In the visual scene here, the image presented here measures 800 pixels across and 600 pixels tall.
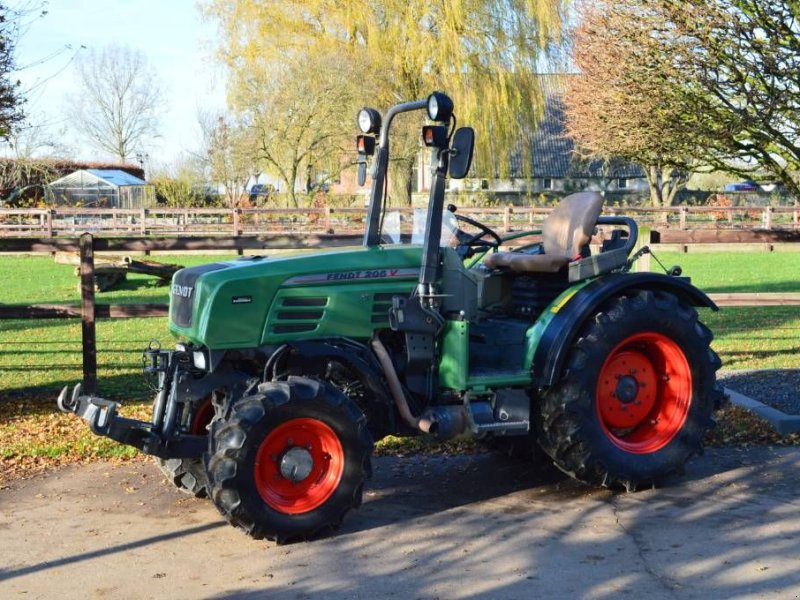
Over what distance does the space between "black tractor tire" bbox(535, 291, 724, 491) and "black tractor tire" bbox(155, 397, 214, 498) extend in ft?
6.23

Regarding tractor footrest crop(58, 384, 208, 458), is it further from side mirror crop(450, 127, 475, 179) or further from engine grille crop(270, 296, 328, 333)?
side mirror crop(450, 127, 475, 179)

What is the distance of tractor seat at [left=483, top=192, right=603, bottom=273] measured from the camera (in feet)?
19.3

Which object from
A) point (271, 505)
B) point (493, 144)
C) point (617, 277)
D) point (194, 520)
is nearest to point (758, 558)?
point (617, 277)

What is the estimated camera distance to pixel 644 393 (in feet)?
19.7

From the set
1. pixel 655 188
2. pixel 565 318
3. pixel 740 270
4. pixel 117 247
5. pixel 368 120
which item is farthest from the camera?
pixel 655 188

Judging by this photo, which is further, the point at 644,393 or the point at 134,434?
the point at 644,393

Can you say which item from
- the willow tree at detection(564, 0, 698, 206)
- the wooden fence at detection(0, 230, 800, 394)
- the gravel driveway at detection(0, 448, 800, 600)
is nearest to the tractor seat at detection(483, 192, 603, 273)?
the gravel driveway at detection(0, 448, 800, 600)

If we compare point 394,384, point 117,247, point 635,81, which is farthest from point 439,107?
point 117,247

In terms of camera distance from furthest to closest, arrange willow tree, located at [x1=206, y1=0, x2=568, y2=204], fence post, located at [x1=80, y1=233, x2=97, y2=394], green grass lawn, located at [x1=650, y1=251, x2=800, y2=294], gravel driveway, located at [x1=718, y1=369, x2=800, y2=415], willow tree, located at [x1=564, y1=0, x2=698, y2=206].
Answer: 1. willow tree, located at [x1=206, y1=0, x2=568, y2=204]
2. green grass lawn, located at [x1=650, y1=251, x2=800, y2=294]
3. fence post, located at [x1=80, y1=233, x2=97, y2=394]
4. willow tree, located at [x1=564, y1=0, x2=698, y2=206]
5. gravel driveway, located at [x1=718, y1=369, x2=800, y2=415]

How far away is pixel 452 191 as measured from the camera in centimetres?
4116

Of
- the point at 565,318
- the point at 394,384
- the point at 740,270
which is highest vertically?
the point at 565,318

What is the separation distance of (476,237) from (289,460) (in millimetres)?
1867

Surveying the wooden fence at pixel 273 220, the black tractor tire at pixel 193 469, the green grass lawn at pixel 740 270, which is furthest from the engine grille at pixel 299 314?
the wooden fence at pixel 273 220

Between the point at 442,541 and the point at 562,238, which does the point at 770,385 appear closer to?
the point at 562,238
